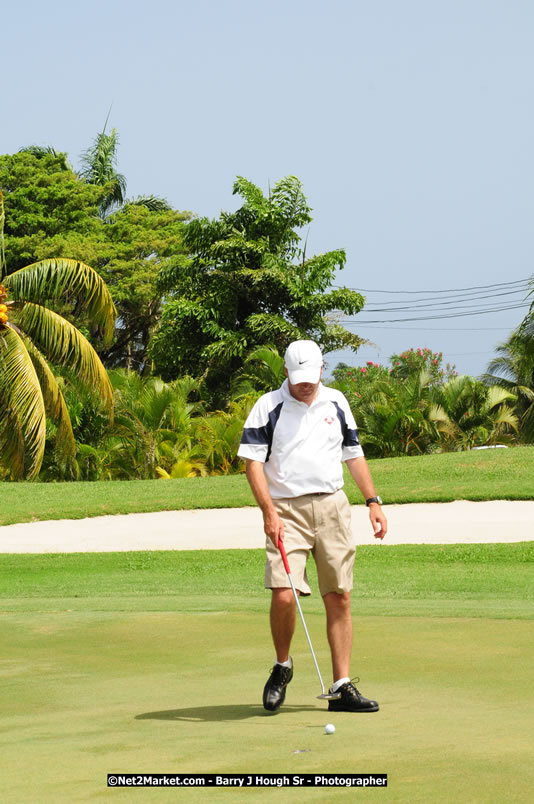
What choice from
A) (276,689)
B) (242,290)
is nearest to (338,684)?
(276,689)

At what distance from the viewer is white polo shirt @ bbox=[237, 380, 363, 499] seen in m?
5.75

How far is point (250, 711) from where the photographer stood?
535 cm

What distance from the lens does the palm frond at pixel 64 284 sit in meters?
19.1

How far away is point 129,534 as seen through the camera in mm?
19688

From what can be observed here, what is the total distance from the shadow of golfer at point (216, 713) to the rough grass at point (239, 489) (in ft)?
52.2

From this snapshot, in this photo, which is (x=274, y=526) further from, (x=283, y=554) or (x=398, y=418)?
(x=398, y=418)

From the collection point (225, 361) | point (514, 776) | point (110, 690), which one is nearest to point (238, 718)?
point (110, 690)

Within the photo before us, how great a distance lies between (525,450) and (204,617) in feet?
60.7

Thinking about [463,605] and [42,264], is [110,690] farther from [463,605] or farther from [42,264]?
[42,264]

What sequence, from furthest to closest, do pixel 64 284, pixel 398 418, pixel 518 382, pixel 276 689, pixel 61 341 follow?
pixel 518 382 → pixel 398 418 → pixel 64 284 → pixel 61 341 → pixel 276 689

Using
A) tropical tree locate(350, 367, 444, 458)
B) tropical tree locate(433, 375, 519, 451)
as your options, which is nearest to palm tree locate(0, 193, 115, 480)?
tropical tree locate(350, 367, 444, 458)

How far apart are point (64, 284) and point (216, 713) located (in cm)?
1466

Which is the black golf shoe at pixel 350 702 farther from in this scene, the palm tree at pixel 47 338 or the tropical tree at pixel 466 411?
the tropical tree at pixel 466 411

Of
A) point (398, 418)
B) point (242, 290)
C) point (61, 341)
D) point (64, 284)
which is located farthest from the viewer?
point (242, 290)
